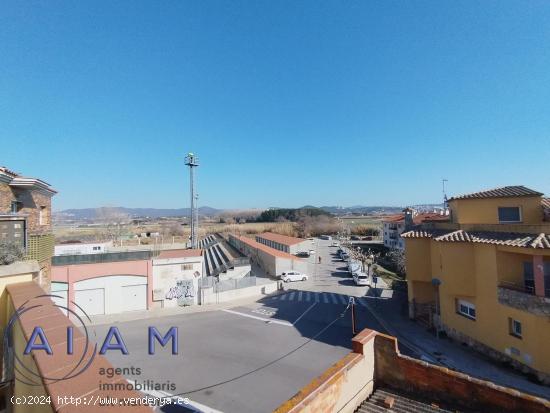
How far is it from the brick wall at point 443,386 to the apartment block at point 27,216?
971 centimetres

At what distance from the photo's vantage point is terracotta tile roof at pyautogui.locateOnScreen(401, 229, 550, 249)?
1156cm

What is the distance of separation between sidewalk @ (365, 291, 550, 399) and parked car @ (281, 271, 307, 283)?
10.6m

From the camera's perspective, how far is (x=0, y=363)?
546 centimetres

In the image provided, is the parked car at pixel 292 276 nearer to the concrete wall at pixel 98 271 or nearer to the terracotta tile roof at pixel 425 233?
the concrete wall at pixel 98 271

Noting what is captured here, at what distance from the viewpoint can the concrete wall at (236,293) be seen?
72.5ft

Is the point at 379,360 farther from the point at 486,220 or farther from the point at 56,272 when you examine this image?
the point at 56,272

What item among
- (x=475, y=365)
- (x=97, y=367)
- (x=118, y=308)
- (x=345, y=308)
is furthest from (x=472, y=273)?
(x=118, y=308)

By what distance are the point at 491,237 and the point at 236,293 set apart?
57.4 ft

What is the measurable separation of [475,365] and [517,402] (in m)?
8.63

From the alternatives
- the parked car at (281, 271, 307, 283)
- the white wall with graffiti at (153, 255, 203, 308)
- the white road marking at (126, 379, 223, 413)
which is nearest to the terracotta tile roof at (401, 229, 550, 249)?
the white road marking at (126, 379, 223, 413)

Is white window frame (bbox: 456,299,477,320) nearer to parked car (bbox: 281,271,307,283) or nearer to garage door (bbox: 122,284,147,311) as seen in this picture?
parked car (bbox: 281,271,307,283)

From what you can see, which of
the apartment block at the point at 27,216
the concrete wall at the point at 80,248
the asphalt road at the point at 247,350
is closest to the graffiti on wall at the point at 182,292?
the asphalt road at the point at 247,350

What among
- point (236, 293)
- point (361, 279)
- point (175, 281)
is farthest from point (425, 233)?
point (175, 281)

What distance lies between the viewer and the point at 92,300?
19625 mm
